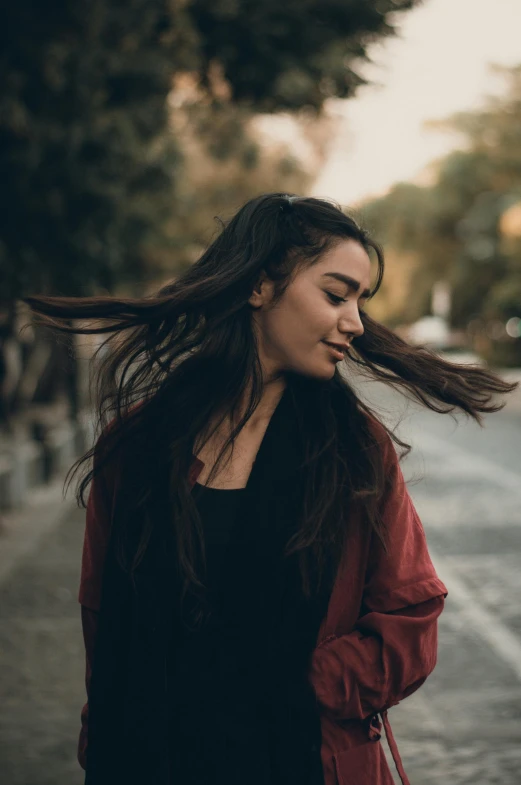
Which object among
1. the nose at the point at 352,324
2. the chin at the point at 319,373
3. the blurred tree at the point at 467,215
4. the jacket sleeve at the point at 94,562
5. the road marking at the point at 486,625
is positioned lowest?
the jacket sleeve at the point at 94,562

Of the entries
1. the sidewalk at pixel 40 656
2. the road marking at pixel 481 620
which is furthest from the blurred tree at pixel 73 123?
the road marking at pixel 481 620

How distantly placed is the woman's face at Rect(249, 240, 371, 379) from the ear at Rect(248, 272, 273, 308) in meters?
0.04

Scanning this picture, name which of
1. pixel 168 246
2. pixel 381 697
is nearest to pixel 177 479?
pixel 381 697

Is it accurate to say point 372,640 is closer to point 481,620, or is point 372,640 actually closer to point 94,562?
point 94,562

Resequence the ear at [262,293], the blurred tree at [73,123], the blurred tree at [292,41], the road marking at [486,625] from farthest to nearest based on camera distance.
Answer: the blurred tree at [292,41]
the blurred tree at [73,123]
the road marking at [486,625]
the ear at [262,293]

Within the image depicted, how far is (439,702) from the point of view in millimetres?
5617

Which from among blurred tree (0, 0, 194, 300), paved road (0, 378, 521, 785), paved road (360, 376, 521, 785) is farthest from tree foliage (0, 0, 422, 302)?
paved road (360, 376, 521, 785)

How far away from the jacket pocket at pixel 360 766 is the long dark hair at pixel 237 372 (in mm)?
366

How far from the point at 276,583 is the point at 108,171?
27.5ft

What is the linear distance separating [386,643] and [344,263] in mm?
733

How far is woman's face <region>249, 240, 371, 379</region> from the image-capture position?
7.48ft

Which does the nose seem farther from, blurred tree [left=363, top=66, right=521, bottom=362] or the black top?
blurred tree [left=363, top=66, right=521, bottom=362]

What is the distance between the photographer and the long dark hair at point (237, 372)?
7.41 feet

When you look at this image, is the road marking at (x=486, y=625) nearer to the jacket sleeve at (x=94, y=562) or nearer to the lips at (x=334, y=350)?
the jacket sleeve at (x=94, y=562)
